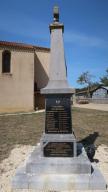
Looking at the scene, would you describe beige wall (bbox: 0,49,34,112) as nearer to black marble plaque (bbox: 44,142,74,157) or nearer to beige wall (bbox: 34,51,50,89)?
beige wall (bbox: 34,51,50,89)

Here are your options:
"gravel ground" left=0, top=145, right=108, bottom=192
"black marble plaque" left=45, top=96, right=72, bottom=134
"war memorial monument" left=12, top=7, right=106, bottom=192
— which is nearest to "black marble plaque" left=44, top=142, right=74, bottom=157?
"war memorial monument" left=12, top=7, right=106, bottom=192

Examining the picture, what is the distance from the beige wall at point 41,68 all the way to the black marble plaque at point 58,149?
18.5 meters

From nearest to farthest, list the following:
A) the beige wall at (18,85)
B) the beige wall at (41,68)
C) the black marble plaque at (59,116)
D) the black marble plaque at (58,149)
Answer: the black marble plaque at (58,149)
the black marble plaque at (59,116)
the beige wall at (18,85)
the beige wall at (41,68)

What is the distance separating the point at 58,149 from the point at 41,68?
19413 mm

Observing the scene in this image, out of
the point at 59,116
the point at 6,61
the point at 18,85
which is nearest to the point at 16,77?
the point at 18,85

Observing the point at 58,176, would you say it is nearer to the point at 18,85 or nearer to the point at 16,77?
the point at 18,85

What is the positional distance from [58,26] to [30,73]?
49.5 ft

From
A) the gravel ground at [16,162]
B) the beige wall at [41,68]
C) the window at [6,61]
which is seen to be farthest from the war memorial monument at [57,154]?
the beige wall at [41,68]

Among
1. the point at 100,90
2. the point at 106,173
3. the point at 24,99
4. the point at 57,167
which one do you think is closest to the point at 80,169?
the point at 57,167

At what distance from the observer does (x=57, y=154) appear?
19.1 ft

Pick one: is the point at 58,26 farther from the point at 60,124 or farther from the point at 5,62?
the point at 5,62

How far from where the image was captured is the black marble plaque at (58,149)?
5770 mm

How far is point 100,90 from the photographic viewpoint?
5247 centimetres

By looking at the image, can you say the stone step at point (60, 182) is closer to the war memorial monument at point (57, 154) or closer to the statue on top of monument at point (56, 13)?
the war memorial monument at point (57, 154)
